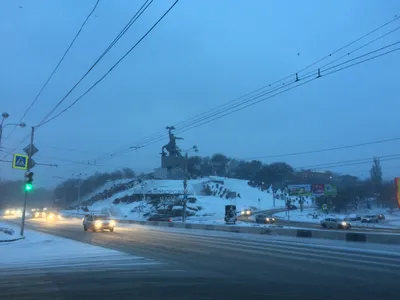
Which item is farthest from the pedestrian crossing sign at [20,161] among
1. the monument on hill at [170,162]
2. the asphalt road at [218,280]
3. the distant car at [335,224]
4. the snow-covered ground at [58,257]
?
the monument on hill at [170,162]

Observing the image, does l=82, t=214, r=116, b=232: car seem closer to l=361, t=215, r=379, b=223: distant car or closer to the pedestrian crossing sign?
the pedestrian crossing sign

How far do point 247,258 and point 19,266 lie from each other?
788 centimetres

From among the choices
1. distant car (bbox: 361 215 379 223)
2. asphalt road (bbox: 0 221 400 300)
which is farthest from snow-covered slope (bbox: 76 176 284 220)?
asphalt road (bbox: 0 221 400 300)

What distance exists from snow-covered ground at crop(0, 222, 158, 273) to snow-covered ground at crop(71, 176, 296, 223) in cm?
5483

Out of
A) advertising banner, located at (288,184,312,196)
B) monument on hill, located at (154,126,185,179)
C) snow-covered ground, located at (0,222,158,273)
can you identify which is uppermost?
monument on hill, located at (154,126,185,179)

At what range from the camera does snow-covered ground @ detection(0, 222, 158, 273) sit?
43.7 ft

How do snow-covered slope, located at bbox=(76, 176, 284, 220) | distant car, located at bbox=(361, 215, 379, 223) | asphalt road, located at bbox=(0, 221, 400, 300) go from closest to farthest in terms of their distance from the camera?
asphalt road, located at bbox=(0, 221, 400, 300)
distant car, located at bbox=(361, 215, 379, 223)
snow-covered slope, located at bbox=(76, 176, 284, 220)

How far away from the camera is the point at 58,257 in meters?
15.6

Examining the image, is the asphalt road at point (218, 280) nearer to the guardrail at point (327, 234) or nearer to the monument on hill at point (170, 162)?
the guardrail at point (327, 234)

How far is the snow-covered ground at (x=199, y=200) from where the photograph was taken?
320 feet

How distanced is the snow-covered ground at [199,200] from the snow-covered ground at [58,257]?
5483 cm

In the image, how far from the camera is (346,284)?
10078mm

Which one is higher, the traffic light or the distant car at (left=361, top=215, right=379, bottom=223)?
the traffic light

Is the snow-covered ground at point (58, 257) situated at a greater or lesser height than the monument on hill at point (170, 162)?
lesser
